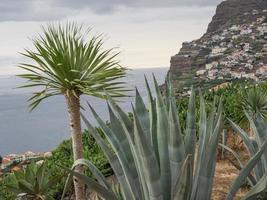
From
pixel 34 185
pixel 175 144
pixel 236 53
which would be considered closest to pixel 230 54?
pixel 236 53

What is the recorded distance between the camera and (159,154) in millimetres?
2990

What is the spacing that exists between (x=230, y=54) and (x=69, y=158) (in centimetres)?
8096

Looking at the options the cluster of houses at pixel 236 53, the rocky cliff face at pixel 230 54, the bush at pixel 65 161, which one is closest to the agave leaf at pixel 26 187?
the bush at pixel 65 161

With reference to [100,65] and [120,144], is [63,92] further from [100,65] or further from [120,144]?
[120,144]

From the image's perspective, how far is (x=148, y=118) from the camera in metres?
3.30

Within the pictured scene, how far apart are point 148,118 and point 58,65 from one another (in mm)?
2264

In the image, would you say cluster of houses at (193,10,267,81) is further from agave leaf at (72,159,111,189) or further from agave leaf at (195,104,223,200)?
agave leaf at (195,104,223,200)

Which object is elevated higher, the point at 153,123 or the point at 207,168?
the point at 153,123

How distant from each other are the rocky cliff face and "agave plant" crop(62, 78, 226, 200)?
190ft

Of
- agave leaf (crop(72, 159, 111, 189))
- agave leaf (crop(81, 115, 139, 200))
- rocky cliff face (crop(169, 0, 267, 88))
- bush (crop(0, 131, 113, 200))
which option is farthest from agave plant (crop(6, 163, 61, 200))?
rocky cliff face (crop(169, 0, 267, 88))

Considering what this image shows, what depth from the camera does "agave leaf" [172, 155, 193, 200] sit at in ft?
8.88

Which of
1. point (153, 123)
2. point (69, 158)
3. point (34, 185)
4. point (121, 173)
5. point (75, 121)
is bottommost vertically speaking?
point (69, 158)

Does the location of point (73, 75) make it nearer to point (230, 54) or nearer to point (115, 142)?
point (115, 142)

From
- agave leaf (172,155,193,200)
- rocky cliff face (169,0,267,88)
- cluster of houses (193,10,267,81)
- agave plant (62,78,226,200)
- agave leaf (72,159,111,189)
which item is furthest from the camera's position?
cluster of houses (193,10,267,81)
